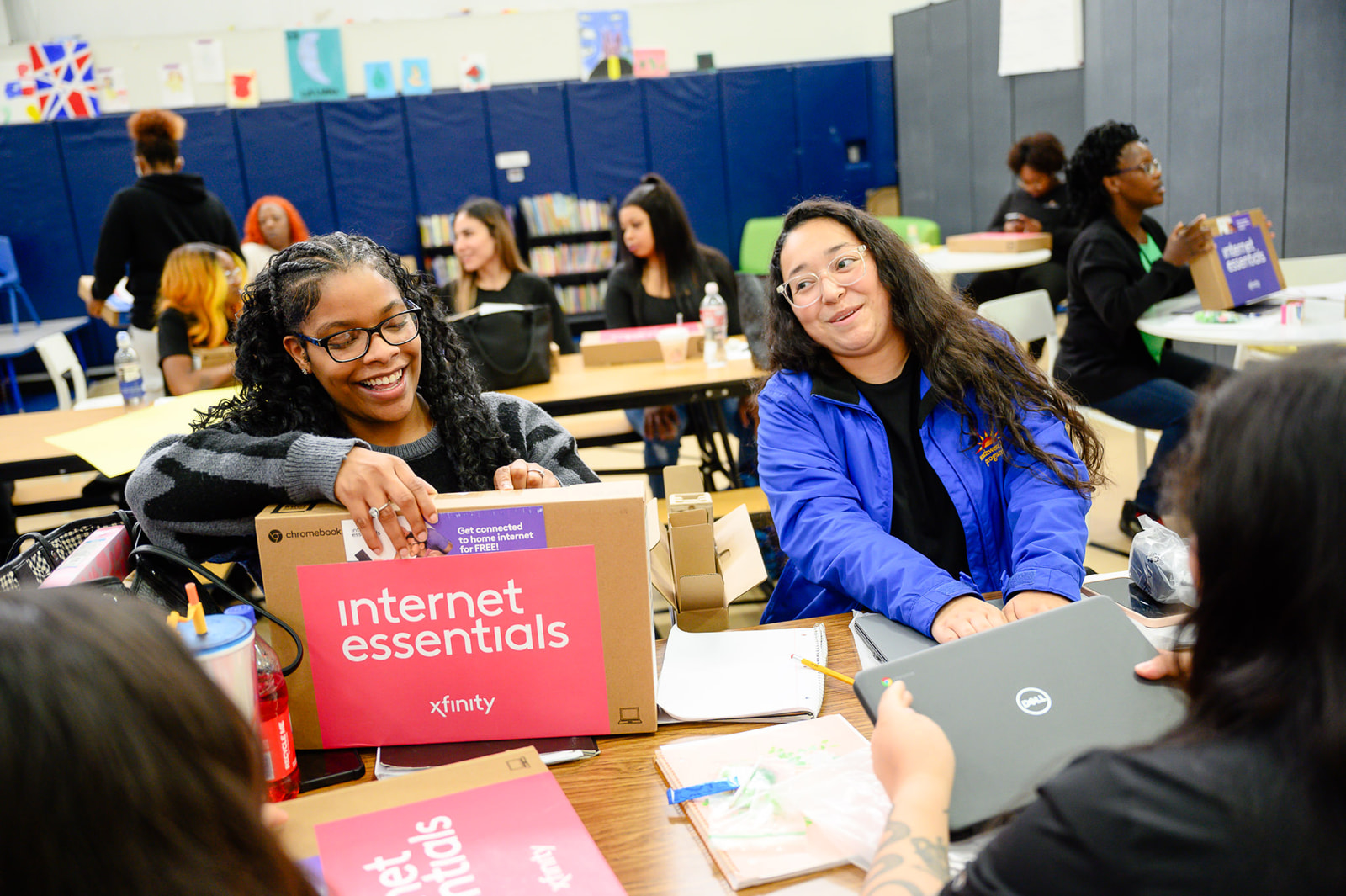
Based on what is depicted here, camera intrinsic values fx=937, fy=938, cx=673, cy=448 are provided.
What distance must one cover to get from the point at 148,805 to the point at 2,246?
308 inches

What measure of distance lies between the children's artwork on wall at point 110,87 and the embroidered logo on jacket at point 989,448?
7.78m

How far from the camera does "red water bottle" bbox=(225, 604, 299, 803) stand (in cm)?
96

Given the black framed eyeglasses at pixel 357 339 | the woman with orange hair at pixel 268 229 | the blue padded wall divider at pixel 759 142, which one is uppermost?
the blue padded wall divider at pixel 759 142

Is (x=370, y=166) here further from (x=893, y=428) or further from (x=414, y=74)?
(x=893, y=428)

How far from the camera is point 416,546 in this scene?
1017 millimetres

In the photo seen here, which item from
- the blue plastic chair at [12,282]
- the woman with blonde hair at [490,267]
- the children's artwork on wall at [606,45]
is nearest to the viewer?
the woman with blonde hair at [490,267]

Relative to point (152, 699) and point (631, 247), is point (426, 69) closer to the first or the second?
point (631, 247)

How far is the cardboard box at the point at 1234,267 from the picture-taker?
3.01 m

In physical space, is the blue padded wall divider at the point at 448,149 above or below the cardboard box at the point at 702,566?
above

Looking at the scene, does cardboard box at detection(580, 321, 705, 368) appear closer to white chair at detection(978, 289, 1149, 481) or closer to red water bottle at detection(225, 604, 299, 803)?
white chair at detection(978, 289, 1149, 481)

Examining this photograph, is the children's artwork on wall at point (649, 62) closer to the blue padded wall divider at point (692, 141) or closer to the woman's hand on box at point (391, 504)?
the blue padded wall divider at point (692, 141)

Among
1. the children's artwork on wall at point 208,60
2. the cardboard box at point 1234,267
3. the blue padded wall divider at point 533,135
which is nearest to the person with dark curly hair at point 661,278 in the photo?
the cardboard box at point 1234,267

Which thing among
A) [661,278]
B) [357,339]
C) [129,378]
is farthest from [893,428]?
[129,378]

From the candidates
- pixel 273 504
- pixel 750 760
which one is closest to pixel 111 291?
pixel 273 504
